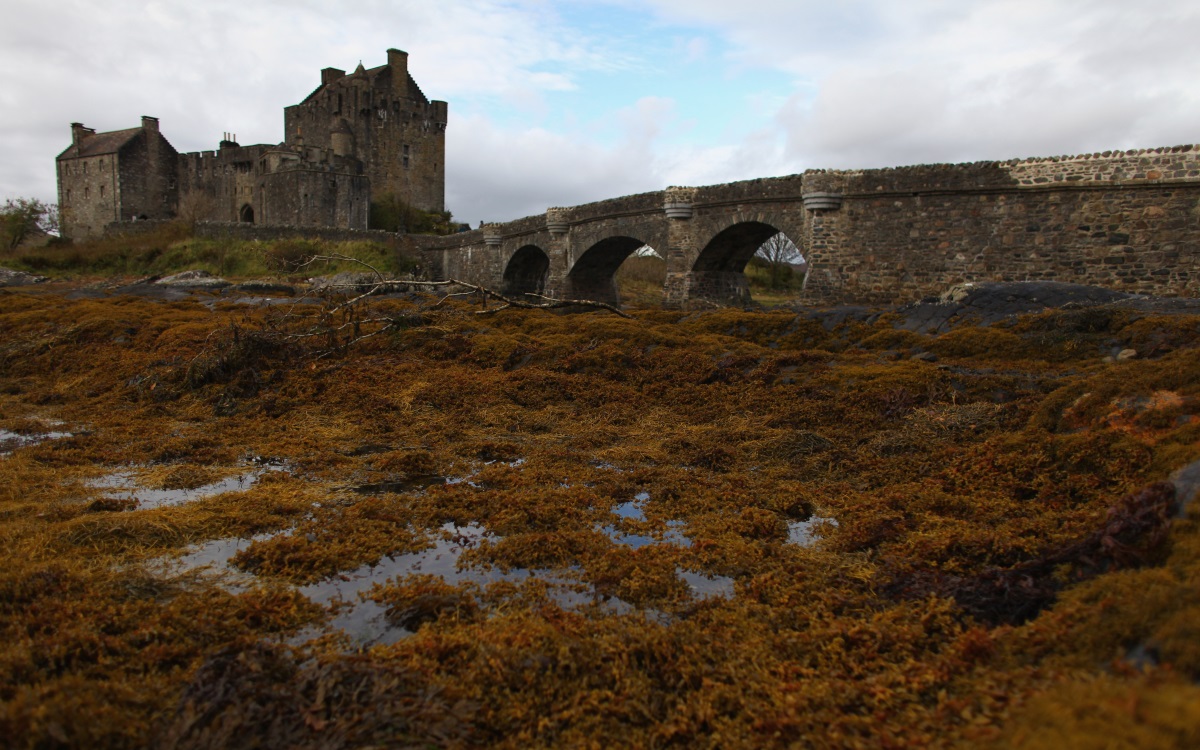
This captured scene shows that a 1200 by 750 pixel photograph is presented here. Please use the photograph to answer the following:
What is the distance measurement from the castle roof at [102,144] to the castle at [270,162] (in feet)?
0.34

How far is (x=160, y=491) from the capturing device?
19.5 feet

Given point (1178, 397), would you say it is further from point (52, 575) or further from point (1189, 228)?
point (1189, 228)

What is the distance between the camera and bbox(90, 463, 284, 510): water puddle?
5.63 m

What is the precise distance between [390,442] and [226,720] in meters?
5.39

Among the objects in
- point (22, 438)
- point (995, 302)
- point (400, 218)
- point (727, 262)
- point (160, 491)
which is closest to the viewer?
point (160, 491)

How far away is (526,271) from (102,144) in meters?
38.8

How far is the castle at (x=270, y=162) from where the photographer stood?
153 feet

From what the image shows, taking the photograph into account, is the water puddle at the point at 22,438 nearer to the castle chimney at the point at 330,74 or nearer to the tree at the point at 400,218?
the tree at the point at 400,218

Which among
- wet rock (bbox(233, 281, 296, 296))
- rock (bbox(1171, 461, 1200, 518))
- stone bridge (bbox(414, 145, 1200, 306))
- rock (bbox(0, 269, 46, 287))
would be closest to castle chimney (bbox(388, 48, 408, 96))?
rock (bbox(0, 269, 46, 287))

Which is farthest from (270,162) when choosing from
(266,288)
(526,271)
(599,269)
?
(599,269)

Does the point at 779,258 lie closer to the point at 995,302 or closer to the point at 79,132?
the point at 995,302

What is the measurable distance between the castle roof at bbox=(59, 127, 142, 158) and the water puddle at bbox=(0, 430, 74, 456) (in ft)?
169

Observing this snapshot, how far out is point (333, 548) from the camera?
455 centimetres

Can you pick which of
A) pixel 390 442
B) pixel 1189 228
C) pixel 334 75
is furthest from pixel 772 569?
pixel 334 75
